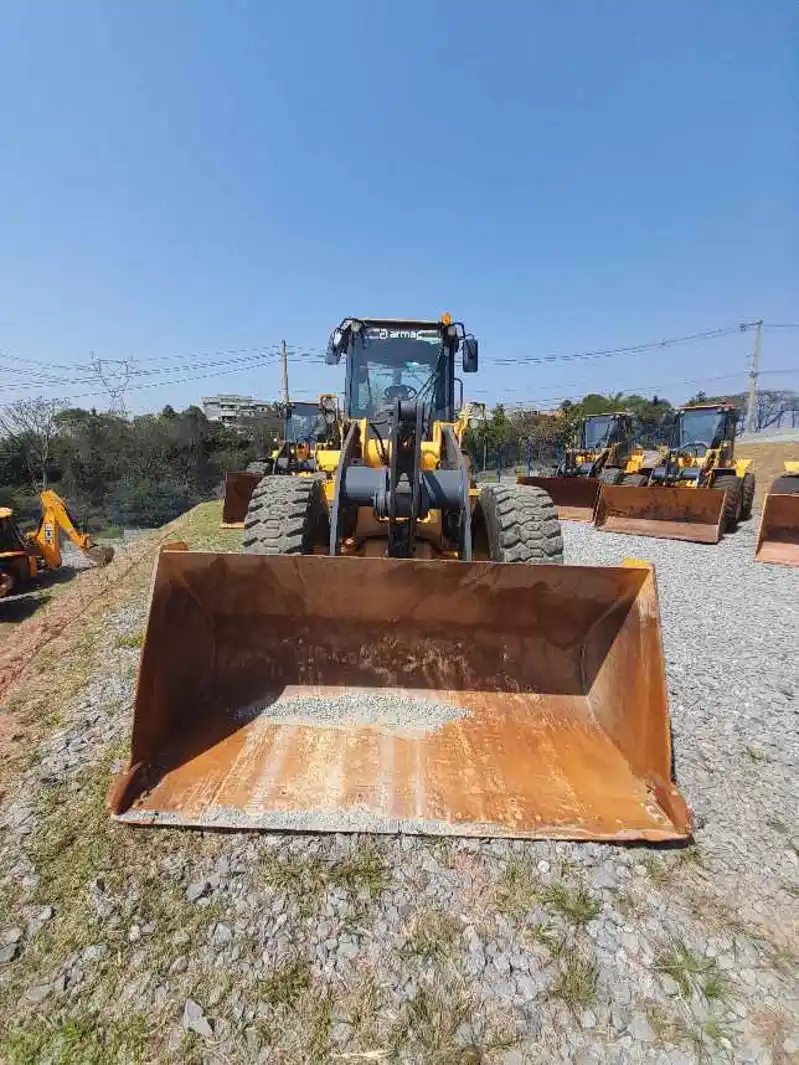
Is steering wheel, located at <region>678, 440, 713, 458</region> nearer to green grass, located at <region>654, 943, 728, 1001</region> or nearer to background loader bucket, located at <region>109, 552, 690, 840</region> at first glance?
background loader bucket, located at <region>109, 552, 690, 840</region>

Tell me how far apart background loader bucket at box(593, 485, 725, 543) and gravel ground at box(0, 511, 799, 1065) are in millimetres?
9092

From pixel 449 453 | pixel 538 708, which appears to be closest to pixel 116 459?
pixel 449 453

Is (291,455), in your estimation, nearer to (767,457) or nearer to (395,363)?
(395,363)

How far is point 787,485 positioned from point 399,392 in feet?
32.8

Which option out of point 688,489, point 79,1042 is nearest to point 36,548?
point 79,1042

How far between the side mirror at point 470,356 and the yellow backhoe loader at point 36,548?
739 centimetres

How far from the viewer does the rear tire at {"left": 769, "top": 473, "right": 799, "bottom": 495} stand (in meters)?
11.4

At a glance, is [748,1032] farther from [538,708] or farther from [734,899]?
[538,708]

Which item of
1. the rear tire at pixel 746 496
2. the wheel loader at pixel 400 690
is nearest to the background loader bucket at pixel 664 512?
the rear tire at pixel 746 496

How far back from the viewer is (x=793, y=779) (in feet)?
9.90

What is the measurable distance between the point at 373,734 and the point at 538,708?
3.04ft

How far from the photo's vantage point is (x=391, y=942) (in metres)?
1.97

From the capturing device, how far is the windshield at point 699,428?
50.1ft

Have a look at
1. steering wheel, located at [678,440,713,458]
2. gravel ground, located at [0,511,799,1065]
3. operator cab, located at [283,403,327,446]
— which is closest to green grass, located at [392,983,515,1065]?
gravel ground, located at [0,511,799,1065]
